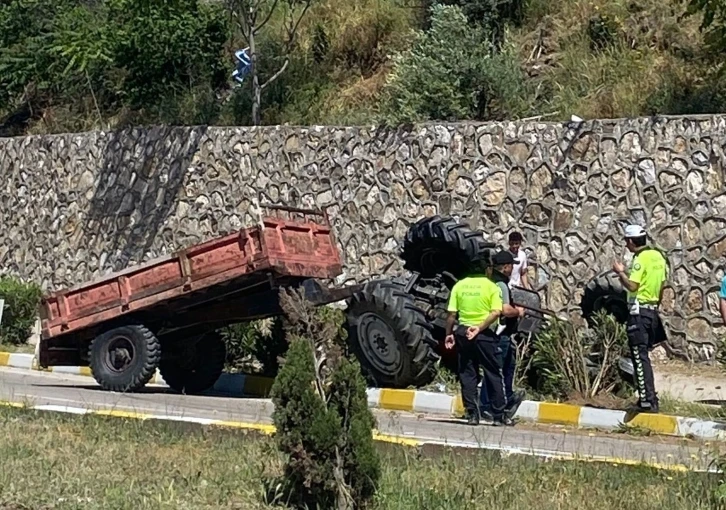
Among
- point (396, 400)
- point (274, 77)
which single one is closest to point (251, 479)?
point (396, 400)

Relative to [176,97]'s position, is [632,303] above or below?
below

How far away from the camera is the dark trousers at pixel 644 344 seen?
40.4ft

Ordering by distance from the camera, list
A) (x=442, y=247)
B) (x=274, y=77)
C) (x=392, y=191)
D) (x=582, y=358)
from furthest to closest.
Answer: (x=274, y=77), (x=392, y=191), (x=442, y=247), (x=582, y=358)

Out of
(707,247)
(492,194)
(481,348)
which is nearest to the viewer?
(481,348)

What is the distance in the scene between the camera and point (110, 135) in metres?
24.8

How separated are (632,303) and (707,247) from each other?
4357 mm

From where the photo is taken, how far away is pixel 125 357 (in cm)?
1510

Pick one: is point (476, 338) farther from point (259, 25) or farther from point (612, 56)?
point (259, 25)

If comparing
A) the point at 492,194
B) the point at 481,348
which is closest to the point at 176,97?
the point at 492,194

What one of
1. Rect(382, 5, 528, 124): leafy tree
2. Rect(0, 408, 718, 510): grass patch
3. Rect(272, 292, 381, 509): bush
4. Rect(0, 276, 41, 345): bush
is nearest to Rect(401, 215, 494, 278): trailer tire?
Rect(0, 408, 718, 510): grass patch

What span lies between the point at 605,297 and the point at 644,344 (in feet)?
11.0

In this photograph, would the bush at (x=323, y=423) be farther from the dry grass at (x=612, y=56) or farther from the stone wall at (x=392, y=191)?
the dry grass at (x=612, y=56)

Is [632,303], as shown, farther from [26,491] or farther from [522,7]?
[522,7]

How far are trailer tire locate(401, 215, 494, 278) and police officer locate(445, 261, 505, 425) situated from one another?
5.80 ft
